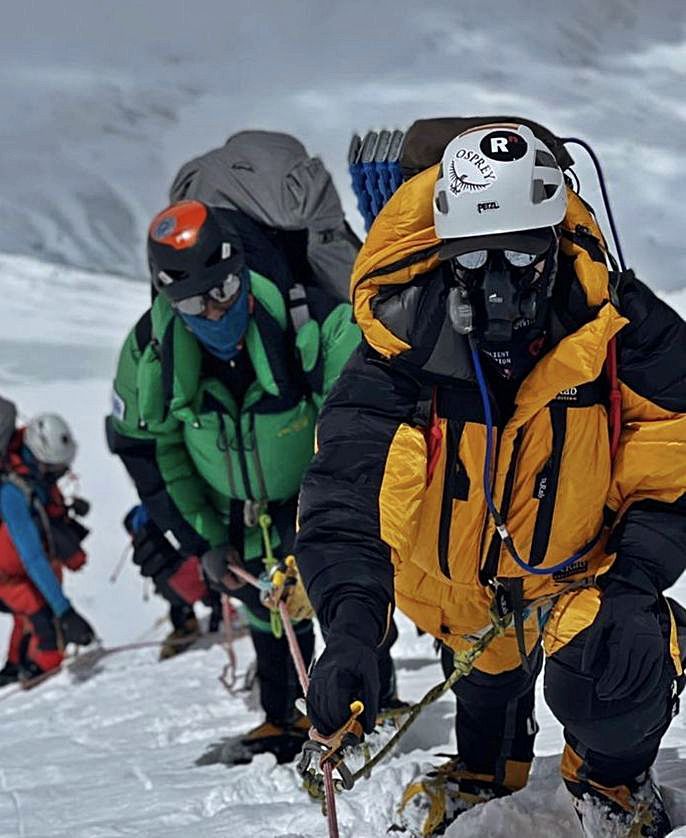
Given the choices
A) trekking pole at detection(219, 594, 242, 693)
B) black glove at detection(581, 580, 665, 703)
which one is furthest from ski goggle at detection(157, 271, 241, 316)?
black glove at detection(581, 580, 665, 703)

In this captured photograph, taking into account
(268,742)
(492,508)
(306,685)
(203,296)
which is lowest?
(268,742)

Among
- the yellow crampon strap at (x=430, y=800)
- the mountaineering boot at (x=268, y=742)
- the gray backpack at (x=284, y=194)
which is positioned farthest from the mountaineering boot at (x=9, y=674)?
the yellow crampon strap at (x=430, y=800)

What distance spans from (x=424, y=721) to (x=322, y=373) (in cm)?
113

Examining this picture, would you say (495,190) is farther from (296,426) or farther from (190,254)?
(296,426)

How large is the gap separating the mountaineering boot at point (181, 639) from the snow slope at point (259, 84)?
1180 centimetres

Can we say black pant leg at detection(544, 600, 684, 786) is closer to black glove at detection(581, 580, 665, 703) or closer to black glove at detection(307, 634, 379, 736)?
black glove at detection(581, 580, 665, 703)

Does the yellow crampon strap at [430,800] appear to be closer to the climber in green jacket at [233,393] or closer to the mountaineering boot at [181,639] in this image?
the climber in green jacket at [233,393]

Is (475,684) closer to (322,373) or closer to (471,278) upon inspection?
(471,278)

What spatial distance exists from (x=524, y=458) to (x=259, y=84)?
28.0m

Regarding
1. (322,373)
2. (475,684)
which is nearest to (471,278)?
(475,684)

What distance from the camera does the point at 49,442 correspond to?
693 centimetres

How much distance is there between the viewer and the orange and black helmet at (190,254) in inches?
150

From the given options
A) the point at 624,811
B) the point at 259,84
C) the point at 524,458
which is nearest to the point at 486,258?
the point at 524,458

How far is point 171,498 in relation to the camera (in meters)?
4.42
